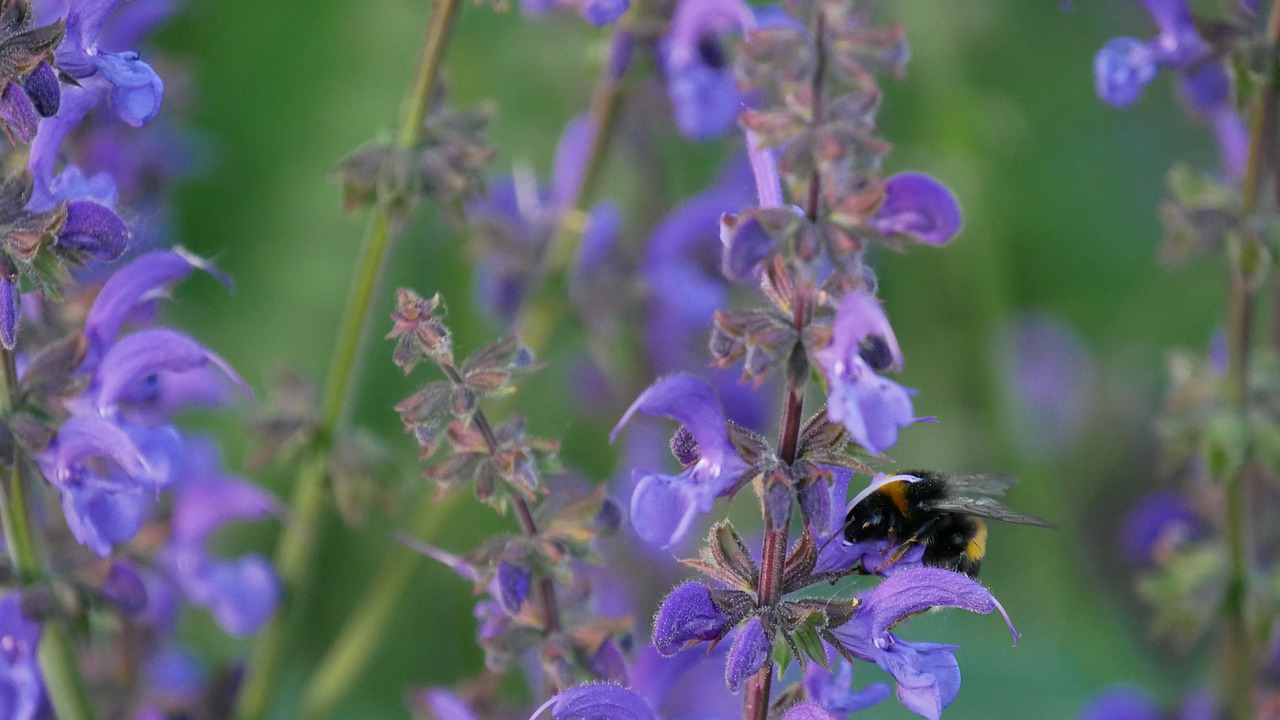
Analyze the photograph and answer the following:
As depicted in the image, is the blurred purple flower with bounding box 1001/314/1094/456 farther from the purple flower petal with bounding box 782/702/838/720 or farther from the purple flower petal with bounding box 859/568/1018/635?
the purple flower petal with bounding box 782/702/838/720

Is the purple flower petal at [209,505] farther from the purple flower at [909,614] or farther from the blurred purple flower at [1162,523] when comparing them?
the blurred purple flower at [1162,523]

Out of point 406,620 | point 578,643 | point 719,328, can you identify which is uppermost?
point 719,328

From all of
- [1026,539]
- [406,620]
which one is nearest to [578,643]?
[406,620]

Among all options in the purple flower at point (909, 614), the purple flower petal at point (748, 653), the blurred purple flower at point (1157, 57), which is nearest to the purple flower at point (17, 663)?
the purple flower petal at point (748, 653)

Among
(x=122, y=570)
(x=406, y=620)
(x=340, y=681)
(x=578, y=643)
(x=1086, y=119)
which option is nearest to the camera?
(x=578, y=643)

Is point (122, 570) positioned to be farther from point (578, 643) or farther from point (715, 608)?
point (715, 608)

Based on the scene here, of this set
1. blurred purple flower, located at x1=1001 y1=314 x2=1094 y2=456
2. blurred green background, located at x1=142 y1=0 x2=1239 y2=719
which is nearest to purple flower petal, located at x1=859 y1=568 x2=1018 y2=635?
blurred green background, located at x1=142 y1=0 x2=1239 y2=719

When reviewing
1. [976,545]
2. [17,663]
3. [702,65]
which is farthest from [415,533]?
[976,545]
